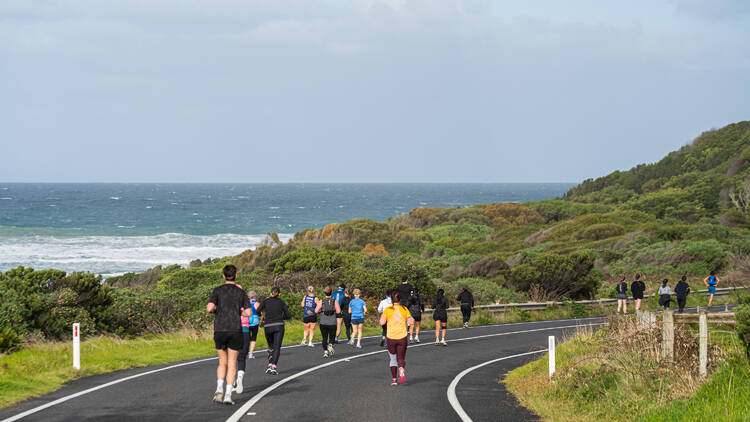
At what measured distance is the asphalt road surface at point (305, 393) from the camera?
972 centimetres

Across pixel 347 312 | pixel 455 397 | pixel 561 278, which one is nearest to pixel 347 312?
pixel 347 312

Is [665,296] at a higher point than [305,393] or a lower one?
lower

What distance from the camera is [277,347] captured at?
44.5 ft

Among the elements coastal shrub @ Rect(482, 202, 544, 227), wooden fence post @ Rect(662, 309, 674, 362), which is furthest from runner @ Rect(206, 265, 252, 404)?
coastal shrub @ Rect(482, 202, 544, 227)

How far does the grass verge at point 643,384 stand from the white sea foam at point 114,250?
55.1m

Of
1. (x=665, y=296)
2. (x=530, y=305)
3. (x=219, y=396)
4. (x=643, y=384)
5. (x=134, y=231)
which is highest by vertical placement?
(x=643, y=384)

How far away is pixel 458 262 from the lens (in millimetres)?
50156

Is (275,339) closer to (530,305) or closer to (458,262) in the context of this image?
(530,305)

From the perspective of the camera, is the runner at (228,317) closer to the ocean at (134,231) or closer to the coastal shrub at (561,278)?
the coastal shrub at (561,278)

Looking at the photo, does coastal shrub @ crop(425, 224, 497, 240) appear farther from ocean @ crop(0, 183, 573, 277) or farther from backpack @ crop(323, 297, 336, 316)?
backpack @ crop(323, 297, 336, 316)

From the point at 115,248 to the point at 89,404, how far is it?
74.3 meters

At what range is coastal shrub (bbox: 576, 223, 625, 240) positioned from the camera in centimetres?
6384

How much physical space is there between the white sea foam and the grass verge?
55.1 metres

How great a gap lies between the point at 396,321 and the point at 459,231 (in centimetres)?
7102
